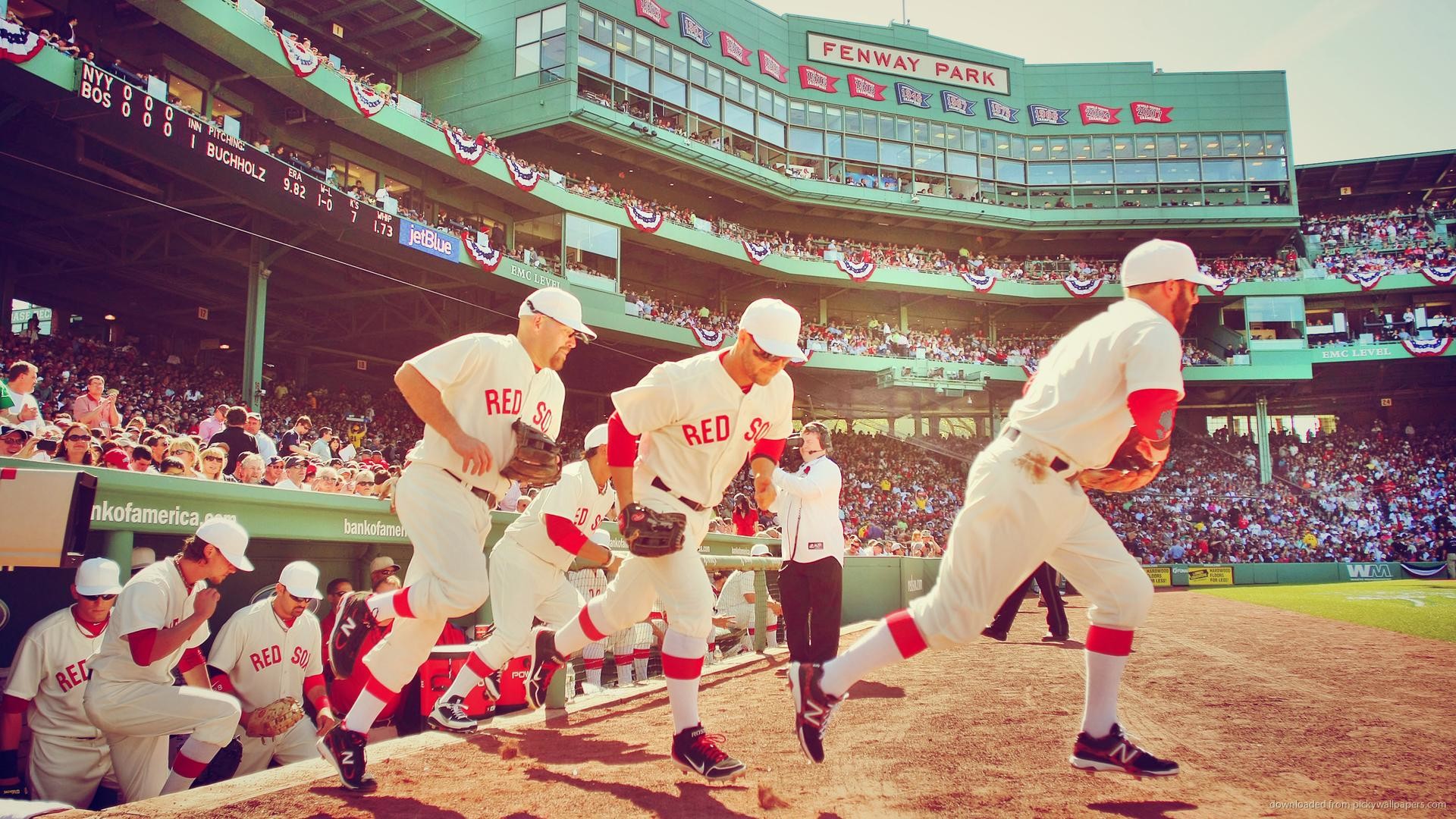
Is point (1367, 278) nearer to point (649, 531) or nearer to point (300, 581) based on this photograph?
point (649, 531)

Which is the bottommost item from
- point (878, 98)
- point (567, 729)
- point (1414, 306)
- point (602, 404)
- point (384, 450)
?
point (567, 729)

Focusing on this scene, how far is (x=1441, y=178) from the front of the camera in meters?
40.9

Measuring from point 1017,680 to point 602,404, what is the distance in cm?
2726

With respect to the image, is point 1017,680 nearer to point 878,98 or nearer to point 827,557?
point 827,557

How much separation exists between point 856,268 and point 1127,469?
31.4m

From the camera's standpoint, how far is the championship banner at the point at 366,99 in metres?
20.9

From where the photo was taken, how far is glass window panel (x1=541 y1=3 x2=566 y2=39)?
95.1 ft

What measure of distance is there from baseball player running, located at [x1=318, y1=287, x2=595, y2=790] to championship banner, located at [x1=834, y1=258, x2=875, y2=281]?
30.3 m

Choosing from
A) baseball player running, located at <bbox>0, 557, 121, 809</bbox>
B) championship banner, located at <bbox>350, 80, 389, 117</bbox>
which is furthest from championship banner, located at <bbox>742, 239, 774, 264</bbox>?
baseball player running, located at <bbox>0, 557, 121, 809</bbox>

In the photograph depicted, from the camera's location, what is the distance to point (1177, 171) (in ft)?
131

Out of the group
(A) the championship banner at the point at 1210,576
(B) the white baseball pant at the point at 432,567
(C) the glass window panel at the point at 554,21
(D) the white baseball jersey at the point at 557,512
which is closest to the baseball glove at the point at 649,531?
(B) the white baseball pant at the point at 432,567

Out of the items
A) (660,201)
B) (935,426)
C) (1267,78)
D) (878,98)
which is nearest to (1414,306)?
(1267,78)

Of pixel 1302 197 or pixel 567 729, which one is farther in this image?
pixel 1302 197

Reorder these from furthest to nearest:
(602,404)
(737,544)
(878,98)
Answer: (878,98)
(602,404)
(737,544)
